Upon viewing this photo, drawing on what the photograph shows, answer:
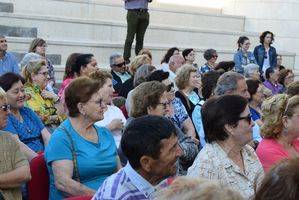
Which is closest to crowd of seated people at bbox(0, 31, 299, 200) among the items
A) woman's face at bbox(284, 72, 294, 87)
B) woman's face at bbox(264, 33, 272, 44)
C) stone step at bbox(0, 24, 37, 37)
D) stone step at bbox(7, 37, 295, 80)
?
woman's face at bbox(284, 72, 294, 87)

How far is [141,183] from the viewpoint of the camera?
9.57ft

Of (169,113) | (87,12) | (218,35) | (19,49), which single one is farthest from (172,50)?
(169,113)

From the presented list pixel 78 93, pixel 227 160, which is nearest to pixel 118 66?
pixel 78 93

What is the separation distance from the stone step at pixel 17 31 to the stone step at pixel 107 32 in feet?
0.27

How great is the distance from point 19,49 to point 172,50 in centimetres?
229

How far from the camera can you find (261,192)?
2.07m

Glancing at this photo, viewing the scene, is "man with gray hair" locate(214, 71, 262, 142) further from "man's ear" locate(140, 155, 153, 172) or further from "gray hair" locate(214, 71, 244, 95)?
"man's ear" locate(140, 155, 153, 172)

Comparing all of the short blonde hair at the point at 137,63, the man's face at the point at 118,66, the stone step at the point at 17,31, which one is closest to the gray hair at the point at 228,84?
the short blonde hair at the point at 137,63

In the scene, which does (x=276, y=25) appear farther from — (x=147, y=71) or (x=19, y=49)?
(x=147, y=71)

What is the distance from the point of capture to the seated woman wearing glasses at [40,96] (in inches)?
228

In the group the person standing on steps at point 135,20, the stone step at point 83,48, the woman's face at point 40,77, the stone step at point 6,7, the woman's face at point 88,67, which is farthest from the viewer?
the stone step at point 6,7

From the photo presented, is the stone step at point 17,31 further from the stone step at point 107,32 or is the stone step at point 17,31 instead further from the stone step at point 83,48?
the stone step at point 83,48

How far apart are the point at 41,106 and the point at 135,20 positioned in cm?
479

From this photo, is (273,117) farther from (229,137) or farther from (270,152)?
(229,137)
